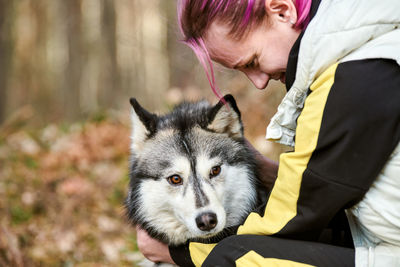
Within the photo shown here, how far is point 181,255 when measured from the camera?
297 centimetres

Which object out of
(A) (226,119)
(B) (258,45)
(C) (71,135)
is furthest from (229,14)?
(C) (71,135)

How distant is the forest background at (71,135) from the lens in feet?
16.1

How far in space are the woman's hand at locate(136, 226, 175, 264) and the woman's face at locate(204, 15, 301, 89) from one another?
1.49m

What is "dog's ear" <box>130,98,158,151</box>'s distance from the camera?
3216mm

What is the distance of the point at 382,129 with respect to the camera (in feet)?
6.34

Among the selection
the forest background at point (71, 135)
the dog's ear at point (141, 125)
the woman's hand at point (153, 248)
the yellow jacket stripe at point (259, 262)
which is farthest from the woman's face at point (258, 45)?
the woman's hand at point (153, 248)

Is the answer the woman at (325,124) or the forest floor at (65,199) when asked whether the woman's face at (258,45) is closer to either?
the woman at (325,124)

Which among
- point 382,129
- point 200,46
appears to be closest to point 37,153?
point 200,46

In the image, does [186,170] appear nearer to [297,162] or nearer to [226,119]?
[226,119]

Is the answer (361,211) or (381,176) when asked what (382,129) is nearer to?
(381,176)

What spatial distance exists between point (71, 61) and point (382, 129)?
1407 centimetres

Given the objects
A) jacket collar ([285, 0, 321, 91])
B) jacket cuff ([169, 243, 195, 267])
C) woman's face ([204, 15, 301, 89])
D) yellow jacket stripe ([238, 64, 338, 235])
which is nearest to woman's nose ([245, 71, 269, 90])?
woman's face ([204, 15, 301, 89])

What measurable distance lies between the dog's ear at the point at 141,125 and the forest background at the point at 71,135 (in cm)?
69

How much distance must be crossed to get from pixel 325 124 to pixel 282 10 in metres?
0.78
